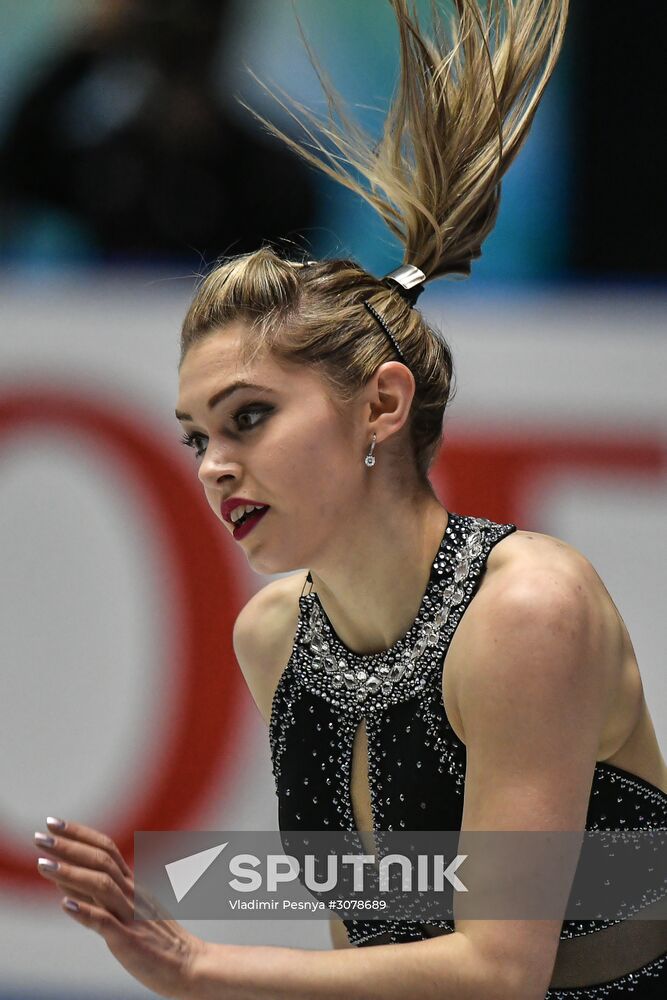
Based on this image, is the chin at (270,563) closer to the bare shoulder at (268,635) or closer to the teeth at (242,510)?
the teeth at (242,510)

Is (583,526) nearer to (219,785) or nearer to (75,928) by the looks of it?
(219,785)

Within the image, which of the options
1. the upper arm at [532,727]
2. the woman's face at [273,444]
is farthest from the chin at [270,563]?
the upper arm at [532,727]

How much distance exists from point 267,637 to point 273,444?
47 cm

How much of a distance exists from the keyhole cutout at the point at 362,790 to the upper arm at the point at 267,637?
25cm

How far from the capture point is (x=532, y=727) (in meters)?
1.52

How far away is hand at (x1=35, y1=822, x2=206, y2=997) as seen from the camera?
1449 millimetres

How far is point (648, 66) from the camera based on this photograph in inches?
116

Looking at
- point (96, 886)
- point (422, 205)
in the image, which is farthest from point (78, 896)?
point (422, 205)

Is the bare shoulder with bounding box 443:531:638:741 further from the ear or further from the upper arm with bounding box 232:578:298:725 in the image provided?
the upper arm with bounding box 232:578:298:725

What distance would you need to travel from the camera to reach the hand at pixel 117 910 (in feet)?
4.75

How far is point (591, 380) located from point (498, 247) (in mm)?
381

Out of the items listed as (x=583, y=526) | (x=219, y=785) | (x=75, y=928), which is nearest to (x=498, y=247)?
(x=583, y=526)

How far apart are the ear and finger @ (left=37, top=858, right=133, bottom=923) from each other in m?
0.63

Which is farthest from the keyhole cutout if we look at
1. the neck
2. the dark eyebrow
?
the dark eyebrow
